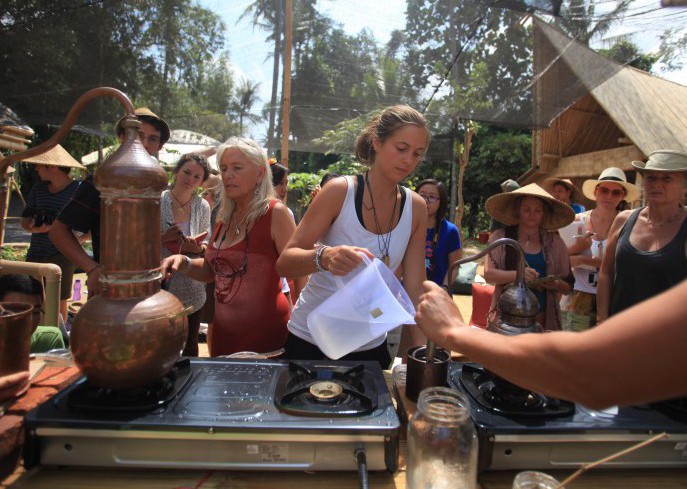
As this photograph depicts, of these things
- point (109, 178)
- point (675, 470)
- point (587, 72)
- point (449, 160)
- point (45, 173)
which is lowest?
point (675, 470)

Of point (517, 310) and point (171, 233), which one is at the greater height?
point (171, 233)

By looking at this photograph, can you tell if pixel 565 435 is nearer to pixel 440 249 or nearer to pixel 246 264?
pixel 246 264

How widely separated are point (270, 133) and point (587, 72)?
370 cm

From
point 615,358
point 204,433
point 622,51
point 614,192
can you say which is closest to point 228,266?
point 204,433

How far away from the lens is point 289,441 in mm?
921

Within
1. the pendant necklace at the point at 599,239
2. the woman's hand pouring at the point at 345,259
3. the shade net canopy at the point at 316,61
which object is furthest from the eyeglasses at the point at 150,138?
the pendant necklace at the point at 599,239

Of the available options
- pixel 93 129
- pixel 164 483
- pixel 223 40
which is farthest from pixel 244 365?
pixel 93 129

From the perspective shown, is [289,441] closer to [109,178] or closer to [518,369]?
[518,369]

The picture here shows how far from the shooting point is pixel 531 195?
2918 millimetres

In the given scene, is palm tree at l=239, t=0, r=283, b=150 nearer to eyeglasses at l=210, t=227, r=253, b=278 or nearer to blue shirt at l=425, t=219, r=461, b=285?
blue shirt at l=425, t=219, r=461, b=285

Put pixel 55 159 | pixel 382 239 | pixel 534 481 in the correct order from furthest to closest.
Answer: pixel 55 159
pixel 382 239
pixel 534 481

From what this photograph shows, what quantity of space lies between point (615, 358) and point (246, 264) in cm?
154

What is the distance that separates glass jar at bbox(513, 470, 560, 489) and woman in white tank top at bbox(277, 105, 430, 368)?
839 mm

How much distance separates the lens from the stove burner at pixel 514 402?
1.02m
